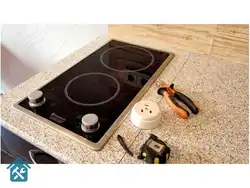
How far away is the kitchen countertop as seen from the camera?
45 centimetres

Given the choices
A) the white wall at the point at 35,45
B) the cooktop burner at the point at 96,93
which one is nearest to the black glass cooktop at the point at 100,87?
the cooktop burner at the point at 96,93

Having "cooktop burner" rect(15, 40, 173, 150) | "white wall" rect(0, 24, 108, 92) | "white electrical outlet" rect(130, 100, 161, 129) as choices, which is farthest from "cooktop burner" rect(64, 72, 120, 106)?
"white wall" rect(0, 24, 108, 92)

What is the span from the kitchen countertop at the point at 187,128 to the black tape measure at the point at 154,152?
0.06ft

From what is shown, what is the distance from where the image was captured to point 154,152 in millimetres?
421

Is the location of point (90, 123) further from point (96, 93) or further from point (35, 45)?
point (35, 45)

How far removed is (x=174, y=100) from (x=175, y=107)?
0.03 metres

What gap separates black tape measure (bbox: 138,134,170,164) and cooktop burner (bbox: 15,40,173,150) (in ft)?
0.29
